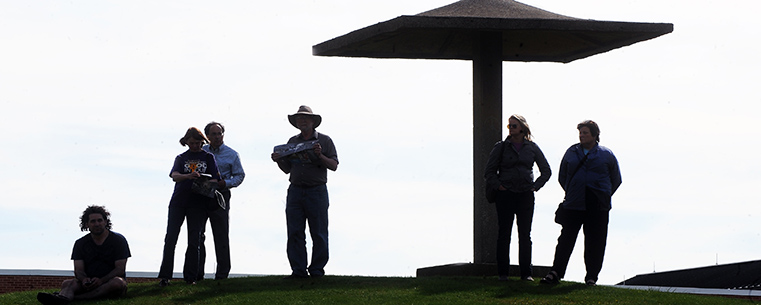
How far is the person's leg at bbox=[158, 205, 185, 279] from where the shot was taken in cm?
1351

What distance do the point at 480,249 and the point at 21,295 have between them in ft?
20.7

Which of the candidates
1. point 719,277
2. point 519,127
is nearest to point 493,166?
point 519,127

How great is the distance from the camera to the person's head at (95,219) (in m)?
12.8

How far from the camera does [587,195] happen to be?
1339 centimetres

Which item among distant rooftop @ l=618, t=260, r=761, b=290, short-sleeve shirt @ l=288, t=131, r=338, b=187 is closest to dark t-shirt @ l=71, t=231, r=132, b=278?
short-sleeve shirt @ l=288, t=131, r=338, b=187

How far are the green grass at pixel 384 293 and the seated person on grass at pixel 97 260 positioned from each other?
0.24 m

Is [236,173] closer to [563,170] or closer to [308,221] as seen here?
[308,221]

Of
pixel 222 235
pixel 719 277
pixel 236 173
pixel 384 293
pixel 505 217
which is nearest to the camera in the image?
pixel 384 293

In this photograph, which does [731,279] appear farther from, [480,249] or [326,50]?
[326,50]

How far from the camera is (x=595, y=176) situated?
43.8 feet

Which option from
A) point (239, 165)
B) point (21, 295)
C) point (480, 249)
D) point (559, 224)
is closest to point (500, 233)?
point (559, 224)

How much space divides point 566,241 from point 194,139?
15.7ft

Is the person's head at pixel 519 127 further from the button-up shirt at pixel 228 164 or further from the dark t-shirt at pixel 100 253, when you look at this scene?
the dark t-shirt at pixel 100 253

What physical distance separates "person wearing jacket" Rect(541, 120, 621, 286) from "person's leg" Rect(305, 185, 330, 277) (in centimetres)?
280
